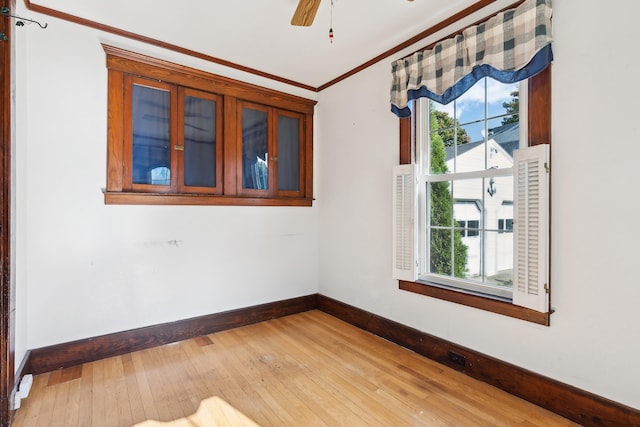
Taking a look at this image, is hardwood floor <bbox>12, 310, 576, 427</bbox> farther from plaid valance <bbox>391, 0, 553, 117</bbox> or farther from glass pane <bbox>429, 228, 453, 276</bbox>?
plaid valance <bbox>391, 0, 553, 117</bbox>

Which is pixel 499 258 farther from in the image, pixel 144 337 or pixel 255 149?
pixel 144 337

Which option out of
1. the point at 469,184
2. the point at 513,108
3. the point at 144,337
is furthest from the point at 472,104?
the point at 144,337

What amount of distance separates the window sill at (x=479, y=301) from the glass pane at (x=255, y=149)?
1.84 meters

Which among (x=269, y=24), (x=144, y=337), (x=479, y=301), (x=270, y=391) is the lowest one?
(x=270, y=391)

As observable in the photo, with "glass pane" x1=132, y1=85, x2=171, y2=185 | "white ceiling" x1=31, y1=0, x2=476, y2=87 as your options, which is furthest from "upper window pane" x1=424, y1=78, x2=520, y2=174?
"glass pane" x1=132, y1=85, x2=171, y2=185

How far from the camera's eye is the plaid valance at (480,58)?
1.88m

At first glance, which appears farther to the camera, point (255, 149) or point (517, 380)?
point (255, 149)

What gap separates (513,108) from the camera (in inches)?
84.3

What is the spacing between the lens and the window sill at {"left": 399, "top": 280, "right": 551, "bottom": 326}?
1.94 metres

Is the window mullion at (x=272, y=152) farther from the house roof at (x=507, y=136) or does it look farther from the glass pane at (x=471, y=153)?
the house roof at (x=507, y=136)

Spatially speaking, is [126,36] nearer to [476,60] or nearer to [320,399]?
[476,60]

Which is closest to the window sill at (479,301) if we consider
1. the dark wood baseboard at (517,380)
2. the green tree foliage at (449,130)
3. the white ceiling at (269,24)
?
the dark wood baseboard at (517,380)

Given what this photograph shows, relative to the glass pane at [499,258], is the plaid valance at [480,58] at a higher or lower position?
higher

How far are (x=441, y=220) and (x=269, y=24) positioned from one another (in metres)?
2.13
